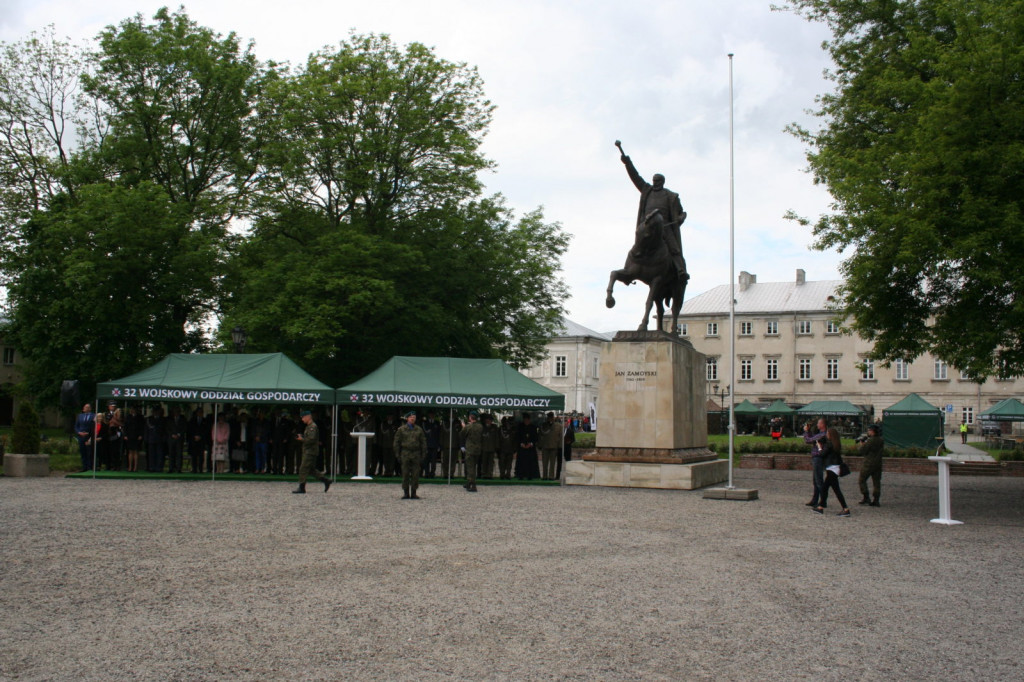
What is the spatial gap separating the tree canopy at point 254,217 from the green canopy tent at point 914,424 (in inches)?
706

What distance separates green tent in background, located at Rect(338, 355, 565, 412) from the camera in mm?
21562

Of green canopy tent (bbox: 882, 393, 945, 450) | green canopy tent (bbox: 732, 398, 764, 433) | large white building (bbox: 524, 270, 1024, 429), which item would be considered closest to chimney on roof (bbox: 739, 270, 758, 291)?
large white building (bbox: 524, 270, 1024, 429)

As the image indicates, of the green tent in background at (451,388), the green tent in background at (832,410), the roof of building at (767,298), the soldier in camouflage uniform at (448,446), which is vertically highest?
the roof of building at (767,298)

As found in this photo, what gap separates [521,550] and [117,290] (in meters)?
24.5

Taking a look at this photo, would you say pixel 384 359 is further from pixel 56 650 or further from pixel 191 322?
pixel 56 650

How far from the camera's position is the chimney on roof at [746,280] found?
8650 centimetres

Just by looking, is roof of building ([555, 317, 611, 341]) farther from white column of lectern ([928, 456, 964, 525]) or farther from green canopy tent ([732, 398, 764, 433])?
white column of lectern ([928, 456, 964, 525])

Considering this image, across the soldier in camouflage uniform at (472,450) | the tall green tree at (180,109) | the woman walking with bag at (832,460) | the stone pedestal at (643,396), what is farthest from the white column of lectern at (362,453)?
the tall green tree at (180,109)

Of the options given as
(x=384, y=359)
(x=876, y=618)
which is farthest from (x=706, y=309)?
(x=876, y=618)

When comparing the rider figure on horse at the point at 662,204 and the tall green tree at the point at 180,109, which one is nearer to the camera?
the rider figure on horse at the point at 662,204

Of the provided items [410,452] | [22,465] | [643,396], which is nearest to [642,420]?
[643,396]

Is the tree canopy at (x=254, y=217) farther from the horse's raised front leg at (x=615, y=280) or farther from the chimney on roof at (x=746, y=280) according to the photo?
the chimney on roof at (x=746, y=280)

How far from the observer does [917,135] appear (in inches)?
639

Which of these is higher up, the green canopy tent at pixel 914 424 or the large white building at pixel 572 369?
the large white building at pixel 572 369
